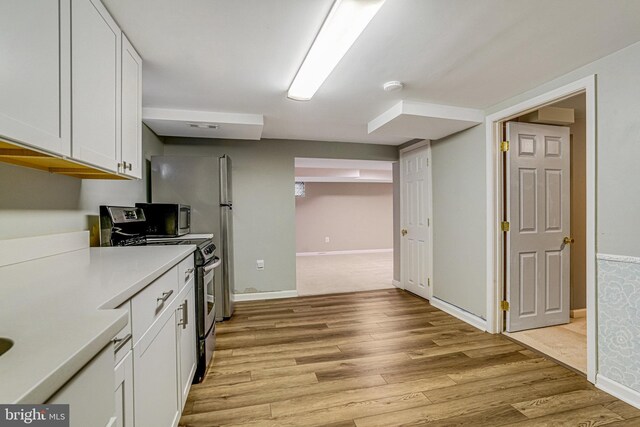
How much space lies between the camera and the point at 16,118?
2.95ft

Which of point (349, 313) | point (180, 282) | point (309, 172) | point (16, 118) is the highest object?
point (309, 172)

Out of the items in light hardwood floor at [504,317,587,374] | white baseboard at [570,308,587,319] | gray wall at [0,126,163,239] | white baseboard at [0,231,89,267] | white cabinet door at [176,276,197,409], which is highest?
gray wall at [0,126,163,239]

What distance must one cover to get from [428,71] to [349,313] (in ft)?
8.47

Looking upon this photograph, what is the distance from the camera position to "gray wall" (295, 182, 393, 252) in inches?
309

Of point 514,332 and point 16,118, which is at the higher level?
point 16,118

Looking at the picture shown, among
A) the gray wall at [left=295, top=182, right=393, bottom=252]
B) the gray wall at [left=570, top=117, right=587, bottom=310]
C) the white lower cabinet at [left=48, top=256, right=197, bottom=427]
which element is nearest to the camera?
the white lower cabinet at [left=48, top=256, right=197, bottom=427]

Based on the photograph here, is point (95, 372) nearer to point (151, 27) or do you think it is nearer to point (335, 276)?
point (151, 27)

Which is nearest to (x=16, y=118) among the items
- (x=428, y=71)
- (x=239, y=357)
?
(x=239, y=357)

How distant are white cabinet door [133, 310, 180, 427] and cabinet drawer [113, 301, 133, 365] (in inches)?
3.2

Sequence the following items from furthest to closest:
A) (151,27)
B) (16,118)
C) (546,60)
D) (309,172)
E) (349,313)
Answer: (309,172), (349,313), (546,60), (151,27), (16,118)

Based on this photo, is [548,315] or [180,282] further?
[548,315]

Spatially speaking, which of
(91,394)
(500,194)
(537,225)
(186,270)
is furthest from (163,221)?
(537,225)

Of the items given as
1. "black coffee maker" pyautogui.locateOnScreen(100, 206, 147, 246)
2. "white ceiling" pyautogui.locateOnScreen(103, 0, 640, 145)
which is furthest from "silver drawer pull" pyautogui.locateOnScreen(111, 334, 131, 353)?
"white ceiling" pyautogui.locateOnScreen(103, 0, 640, 145)

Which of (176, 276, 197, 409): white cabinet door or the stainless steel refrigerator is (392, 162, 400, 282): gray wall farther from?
(176, 276, 197, 409): white cabinet door
